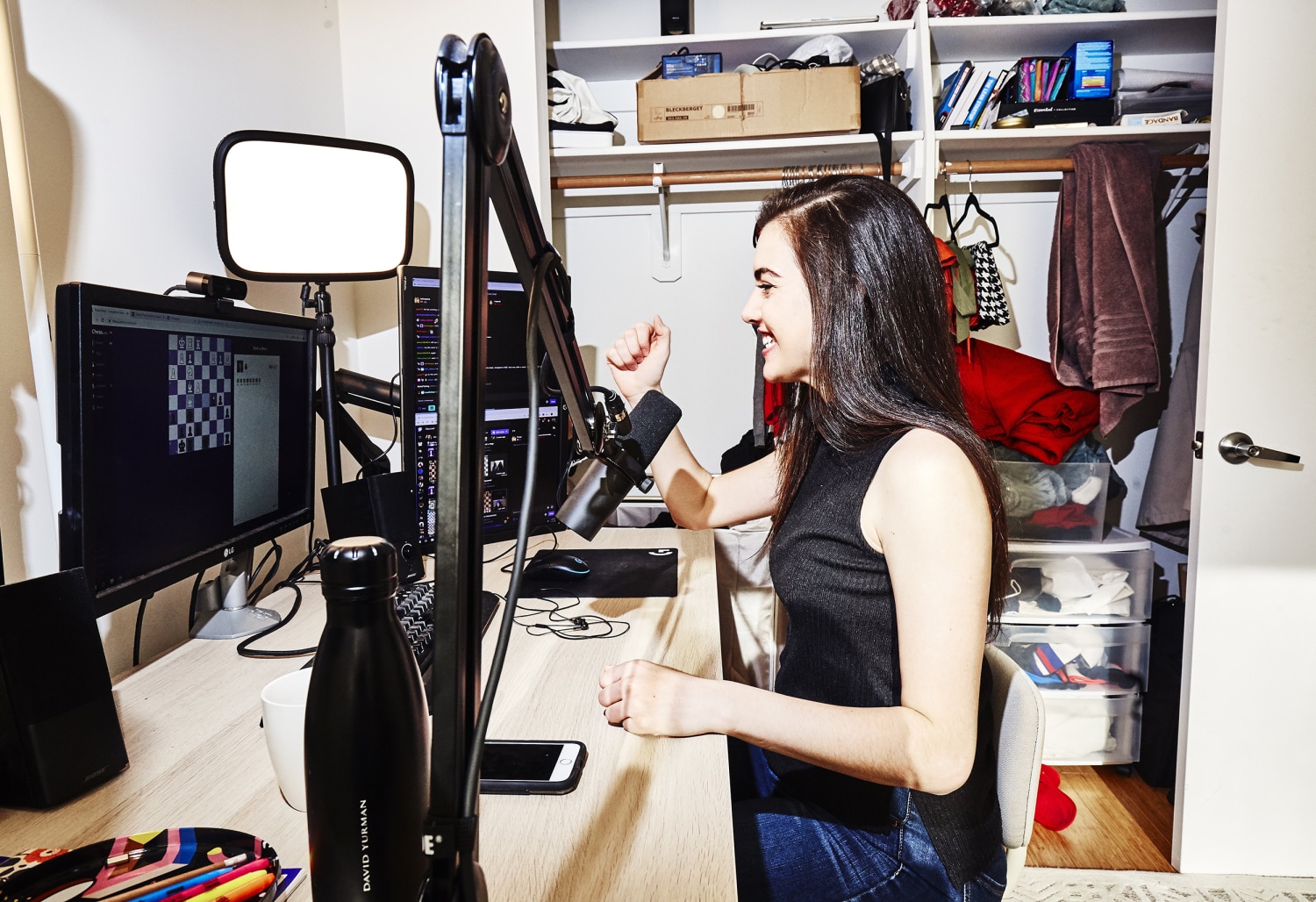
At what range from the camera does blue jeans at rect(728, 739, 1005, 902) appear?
33.4 inches

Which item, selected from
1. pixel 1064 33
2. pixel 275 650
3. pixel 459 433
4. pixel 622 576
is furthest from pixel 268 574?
pixel 1064 33

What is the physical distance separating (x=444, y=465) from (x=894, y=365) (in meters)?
0.80

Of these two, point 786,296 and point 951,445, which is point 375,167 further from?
point 951,445

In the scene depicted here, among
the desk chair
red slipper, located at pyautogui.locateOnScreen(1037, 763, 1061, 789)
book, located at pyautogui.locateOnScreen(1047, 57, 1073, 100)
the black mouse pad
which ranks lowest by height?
red slipper, located at pyautogui.locateOnScreen(1037, 763, 1061, 789)

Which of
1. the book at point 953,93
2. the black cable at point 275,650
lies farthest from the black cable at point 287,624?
the book at point 953,93

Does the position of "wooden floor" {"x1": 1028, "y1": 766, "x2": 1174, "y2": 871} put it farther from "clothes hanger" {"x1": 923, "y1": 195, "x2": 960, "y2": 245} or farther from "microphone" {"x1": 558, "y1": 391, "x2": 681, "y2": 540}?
"microphone" {"x1": 558, "y1": 391, "x2": 681, "y2": 540}

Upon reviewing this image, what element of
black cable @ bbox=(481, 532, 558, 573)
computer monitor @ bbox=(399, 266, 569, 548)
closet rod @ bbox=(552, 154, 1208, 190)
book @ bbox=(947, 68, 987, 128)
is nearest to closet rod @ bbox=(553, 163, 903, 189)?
closet rod @ bbox=(552, 154, 1208, 190)

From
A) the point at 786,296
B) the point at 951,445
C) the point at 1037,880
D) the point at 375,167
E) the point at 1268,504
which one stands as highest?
the point at 375,167

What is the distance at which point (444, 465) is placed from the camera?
31cm

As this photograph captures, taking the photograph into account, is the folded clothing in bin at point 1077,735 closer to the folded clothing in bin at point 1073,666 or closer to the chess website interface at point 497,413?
the folded clothing in bin at point 1073,666

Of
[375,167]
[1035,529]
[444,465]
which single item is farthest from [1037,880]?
[375,167]

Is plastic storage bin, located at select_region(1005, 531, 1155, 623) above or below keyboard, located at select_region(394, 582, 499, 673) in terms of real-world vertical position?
below

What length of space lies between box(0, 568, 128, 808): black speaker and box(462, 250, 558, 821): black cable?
0.55 meters

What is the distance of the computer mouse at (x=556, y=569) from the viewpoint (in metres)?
1.42
